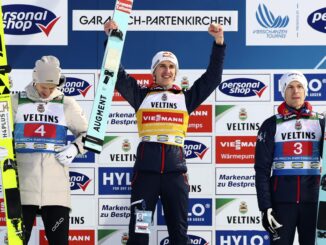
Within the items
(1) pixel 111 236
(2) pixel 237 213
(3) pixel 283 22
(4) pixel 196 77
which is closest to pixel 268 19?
(3) pixel 283 22

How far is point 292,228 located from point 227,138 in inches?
52.4

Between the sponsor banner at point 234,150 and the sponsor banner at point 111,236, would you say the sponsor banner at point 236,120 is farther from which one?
the sponsor banner at point 111,236

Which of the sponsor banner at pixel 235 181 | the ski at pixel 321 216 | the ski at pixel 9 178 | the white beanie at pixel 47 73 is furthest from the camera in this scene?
the sponsor banner at pixel 235 181

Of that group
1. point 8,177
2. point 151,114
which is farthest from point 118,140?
point 8,177

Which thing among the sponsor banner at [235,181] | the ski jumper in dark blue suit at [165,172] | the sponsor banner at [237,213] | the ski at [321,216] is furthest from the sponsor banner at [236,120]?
the ski at [321,216]

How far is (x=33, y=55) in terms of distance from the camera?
5418 millimetres

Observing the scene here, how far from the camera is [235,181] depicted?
5.39 meters

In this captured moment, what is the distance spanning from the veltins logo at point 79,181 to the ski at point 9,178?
98cm

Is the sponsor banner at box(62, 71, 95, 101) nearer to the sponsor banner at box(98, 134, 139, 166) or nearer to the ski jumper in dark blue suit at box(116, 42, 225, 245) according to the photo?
the sponsor banner at box(98, 134, 139, 166)

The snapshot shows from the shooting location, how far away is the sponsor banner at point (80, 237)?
17.8ft

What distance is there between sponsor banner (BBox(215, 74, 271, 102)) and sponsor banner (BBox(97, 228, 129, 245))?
1.39 metres

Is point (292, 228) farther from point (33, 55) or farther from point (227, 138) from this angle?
point (33, 55)

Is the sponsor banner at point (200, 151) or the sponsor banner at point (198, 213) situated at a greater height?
the sponsor banner at point (200, 151)

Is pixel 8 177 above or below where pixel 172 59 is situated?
below
